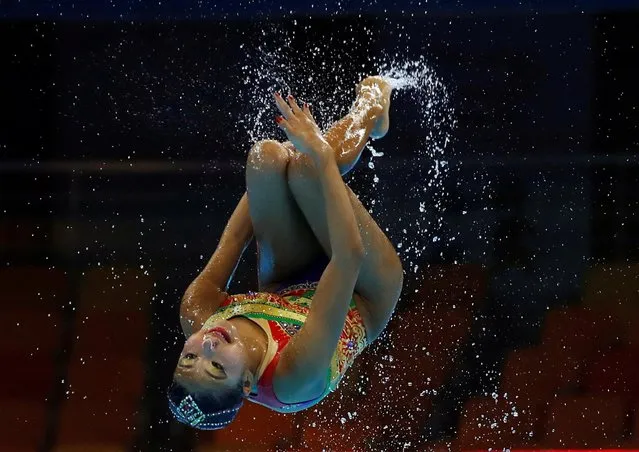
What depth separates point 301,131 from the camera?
1.80m

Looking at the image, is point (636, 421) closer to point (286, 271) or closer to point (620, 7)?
point (620, 7)

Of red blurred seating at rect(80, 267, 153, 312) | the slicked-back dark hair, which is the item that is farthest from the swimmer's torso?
red blurred seating at rect(80, 267, 153, 312)

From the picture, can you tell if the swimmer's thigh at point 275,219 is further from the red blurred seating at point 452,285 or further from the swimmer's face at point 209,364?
the red blurred seating at point 452,285

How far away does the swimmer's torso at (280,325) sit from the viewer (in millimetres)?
1889

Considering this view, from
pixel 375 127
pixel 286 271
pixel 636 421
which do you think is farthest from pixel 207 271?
pixel 636 421

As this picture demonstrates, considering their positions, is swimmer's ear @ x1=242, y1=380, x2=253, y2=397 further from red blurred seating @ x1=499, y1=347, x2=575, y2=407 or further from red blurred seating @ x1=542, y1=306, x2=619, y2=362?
red blurred seating @ x1=542, y1=306, x2=619, y2=362

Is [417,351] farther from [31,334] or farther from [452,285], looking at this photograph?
[31,334]

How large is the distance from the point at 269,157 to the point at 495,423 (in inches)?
85.6

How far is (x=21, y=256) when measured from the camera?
13.5ft

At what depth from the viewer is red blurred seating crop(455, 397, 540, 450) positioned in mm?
3699

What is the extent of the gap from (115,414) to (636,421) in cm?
216

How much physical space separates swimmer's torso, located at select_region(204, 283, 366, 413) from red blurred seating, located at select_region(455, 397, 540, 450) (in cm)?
174

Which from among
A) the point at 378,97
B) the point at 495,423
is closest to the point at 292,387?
the point at 378,97

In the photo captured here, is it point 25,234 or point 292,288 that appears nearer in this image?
point 292,288
